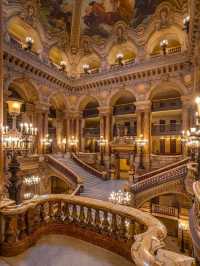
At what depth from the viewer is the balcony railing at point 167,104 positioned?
19.0 m

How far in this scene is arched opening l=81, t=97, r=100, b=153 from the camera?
2295 centimetres

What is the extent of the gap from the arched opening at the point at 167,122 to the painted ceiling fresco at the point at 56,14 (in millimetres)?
11770

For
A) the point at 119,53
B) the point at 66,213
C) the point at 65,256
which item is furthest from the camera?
the point at 119,53

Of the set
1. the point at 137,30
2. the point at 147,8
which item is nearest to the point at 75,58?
the point at 137,30

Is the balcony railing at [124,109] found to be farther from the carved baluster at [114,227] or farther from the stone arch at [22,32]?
the carved baluster at [114,227]

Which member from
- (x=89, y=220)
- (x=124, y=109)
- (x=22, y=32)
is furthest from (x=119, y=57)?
(x=89, y=220)

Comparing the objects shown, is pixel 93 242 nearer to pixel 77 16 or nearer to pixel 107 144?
pixel 107 144

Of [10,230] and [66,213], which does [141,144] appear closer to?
[66,213]

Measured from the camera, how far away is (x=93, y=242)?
11.6 feet

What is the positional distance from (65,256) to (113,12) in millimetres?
20086

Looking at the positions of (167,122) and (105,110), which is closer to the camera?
(105,110)

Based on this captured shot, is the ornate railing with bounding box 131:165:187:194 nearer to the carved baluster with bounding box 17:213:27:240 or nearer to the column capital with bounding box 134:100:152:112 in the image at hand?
the column capital with bounding box 134:100:152:112

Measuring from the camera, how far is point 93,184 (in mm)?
15141

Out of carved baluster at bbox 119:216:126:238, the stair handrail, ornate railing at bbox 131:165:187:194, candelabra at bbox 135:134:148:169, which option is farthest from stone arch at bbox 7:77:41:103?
carved baluster at bbox 119:216:126:238
